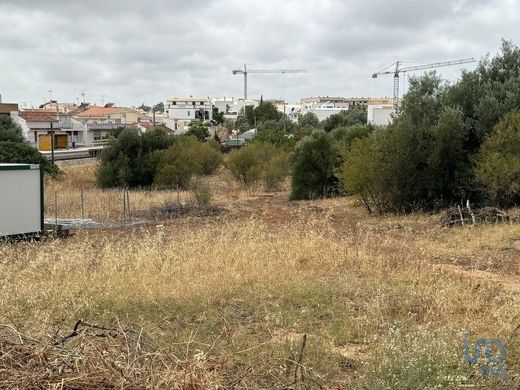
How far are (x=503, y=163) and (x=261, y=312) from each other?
38.2 feet

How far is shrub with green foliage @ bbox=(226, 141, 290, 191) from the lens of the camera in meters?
29.8

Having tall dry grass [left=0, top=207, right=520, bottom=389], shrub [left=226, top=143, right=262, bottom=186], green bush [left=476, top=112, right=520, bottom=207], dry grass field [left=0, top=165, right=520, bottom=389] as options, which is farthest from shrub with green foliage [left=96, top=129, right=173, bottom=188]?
tall dry grass [left=0, top=207, right=520, bottom=389]

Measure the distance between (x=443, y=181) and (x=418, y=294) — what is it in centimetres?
1270

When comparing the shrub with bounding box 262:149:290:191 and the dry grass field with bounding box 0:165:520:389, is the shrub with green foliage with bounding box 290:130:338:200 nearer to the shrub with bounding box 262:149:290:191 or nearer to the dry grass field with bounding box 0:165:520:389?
the shrub with bounding box 262:149:290:191

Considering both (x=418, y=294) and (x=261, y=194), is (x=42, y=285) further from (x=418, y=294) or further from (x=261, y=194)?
(x=261, y=194)

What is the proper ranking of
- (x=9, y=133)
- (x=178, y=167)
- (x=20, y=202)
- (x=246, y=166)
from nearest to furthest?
(x=20, y=202) → (x=246, y=166) → (x=178, y=167) → (x=9, y=133)

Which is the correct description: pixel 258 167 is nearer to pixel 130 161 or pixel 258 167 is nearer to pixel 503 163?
pixel 130 161

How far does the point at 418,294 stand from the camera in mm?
6363

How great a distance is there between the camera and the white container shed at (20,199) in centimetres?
1347

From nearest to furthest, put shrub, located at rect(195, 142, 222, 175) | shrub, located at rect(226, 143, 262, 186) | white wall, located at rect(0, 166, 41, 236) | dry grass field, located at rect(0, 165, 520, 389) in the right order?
1. dry grass field, located at rect(0, 165, 520, 389)
2. white wall, located at rect(0, 166, 41, 236)
3. shrub, located at rect(226, 143, 262, 186)
4. shrub, located at rect(195, 142, 222, 175)

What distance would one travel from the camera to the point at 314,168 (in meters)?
26.2

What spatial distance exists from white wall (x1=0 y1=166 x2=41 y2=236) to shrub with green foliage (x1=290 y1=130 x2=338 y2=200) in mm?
13965

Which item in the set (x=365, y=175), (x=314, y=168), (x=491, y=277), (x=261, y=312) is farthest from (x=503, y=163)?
(x=314, y=168)

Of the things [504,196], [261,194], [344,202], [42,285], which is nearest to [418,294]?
[42,285]
